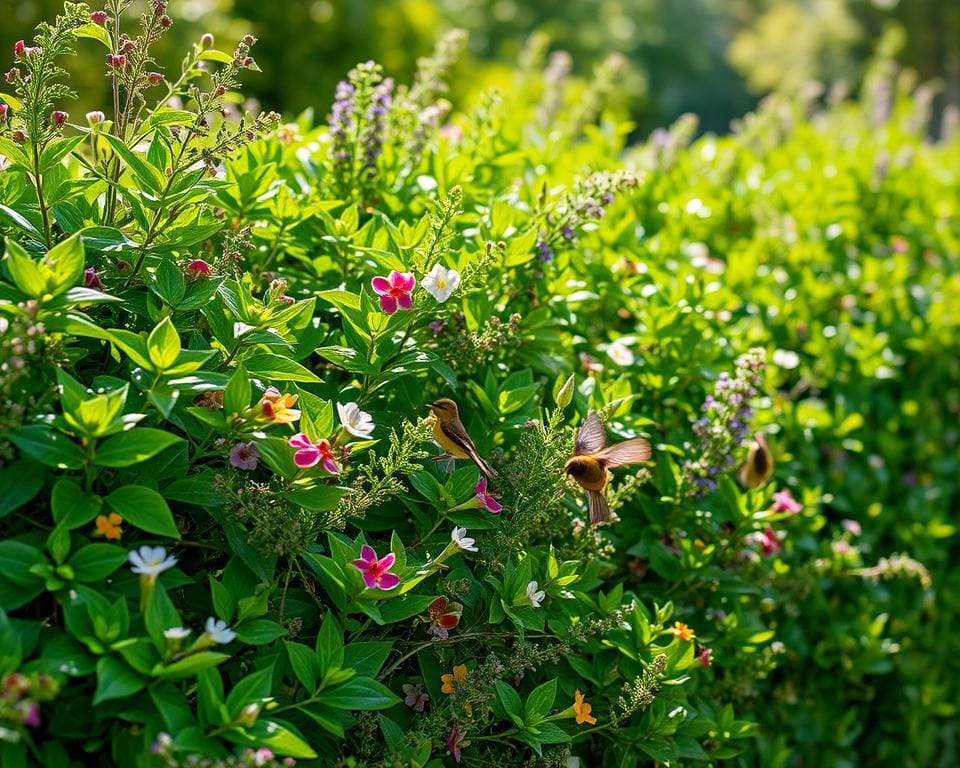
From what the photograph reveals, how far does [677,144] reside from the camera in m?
3.61

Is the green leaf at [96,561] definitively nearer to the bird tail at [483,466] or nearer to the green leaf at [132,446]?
the green leaf at [132,446]

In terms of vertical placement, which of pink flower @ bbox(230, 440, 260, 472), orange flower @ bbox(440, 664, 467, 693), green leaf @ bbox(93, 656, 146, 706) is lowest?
orange flower @ bbox(440, 664, 467, 693)

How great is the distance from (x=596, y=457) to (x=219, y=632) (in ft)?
2.34

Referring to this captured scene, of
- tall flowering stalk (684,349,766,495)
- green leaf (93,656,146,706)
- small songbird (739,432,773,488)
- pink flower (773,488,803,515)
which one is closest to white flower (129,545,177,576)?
green leaf (93,656,146,706)

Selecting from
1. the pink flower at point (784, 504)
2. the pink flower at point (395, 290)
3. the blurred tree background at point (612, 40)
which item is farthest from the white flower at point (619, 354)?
the blurred tree background at point (612, 40)

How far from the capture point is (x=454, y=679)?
5.50 feet

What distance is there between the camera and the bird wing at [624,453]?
1787 millimetres

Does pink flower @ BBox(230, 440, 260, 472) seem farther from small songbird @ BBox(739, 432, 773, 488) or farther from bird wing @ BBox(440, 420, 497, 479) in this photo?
small songbird @ BBox(739, 432, 773, 488)

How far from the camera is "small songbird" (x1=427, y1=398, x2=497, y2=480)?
5.74 ft

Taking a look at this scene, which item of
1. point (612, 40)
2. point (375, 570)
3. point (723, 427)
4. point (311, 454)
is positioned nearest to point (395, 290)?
point (311, 454)

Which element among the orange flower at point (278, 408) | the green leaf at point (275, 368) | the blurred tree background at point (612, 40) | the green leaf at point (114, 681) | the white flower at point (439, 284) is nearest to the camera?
the green leaf at point (114, 681)

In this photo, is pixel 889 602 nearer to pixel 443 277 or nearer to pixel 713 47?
pixel 443 277

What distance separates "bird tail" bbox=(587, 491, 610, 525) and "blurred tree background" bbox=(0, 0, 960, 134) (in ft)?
12.7

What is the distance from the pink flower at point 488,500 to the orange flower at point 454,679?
263 mm
